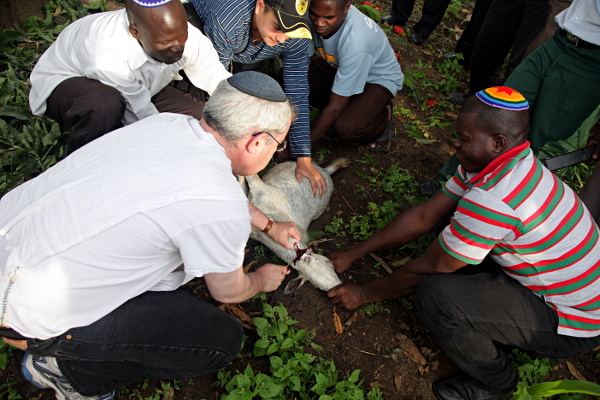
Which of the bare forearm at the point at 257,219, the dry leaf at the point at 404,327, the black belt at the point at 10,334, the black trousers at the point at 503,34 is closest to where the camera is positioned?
the black belt at the point at 10,334

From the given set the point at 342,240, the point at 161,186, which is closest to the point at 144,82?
the point at 161,186

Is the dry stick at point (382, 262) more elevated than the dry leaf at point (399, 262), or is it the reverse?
the dry stick at point (382, 262)

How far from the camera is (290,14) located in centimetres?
298

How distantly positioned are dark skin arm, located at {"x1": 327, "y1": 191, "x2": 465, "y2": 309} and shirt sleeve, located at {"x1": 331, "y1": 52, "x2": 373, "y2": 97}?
1531 millimetres

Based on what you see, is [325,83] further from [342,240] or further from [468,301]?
[468,301]

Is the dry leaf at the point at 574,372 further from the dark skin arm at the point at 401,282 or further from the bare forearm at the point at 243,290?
the bare forearm at the point at 243,290

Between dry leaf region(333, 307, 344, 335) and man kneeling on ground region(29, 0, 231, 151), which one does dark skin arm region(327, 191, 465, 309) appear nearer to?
dry leaf region(333, 307, 344, 335)

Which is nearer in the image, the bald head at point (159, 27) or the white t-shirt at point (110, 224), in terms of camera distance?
the white t-shirt at point (110, 224)

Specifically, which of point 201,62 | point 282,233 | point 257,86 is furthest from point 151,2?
point 282,233

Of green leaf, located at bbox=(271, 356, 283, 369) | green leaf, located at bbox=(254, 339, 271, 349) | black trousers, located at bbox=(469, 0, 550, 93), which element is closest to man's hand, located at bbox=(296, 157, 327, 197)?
green leaf, located at bbox=(254, 339, 271, 349)

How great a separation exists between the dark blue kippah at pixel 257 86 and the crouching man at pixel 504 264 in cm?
124

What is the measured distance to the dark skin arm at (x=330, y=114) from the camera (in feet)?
13.1

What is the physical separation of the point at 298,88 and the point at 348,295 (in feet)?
6.82

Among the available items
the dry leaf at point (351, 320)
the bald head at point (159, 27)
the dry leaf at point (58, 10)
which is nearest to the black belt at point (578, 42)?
the dry leaf at point (351, 320)
